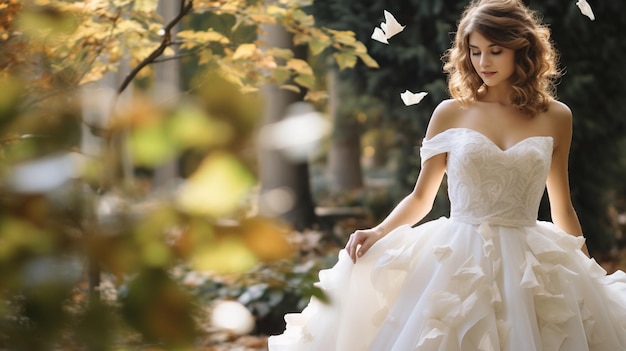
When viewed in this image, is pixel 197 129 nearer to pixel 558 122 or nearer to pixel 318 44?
pixel 558 122

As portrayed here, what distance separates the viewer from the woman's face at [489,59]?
7.29 ft

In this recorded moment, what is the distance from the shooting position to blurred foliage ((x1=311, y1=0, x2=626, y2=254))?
4766mm

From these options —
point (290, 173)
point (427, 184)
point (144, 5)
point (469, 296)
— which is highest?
point (144, 5)

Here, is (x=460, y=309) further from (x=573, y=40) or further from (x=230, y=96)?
(x=573, y=40)

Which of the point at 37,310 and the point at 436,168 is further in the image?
the point at 436,168

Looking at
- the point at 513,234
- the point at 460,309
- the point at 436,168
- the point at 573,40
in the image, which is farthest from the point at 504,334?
the point at 573,40

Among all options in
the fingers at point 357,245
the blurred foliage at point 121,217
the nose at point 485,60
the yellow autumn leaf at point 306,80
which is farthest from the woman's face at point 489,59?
the blurred foliage at point 121,217

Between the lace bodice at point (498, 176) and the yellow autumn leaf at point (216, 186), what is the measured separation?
6.10ft

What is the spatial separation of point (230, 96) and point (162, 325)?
111mm

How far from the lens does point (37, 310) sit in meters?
0.35

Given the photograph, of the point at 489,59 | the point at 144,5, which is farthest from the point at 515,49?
the point at 144,5

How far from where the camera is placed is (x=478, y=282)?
2.03m

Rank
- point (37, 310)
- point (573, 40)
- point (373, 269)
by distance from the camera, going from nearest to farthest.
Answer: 1. point (37, 310)
2. point (373, 269)
3. point (573, 40)

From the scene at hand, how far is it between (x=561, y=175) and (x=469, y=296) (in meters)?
0.55
